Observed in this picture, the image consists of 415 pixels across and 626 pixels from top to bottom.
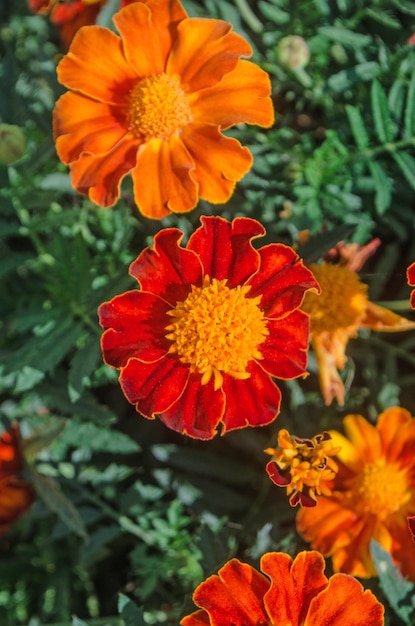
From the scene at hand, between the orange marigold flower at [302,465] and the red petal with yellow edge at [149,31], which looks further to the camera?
the red petal with yellow edge at [149,31]

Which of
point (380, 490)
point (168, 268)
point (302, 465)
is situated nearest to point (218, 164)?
point (168, 268)

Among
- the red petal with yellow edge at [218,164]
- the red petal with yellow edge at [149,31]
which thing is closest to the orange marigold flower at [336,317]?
the red petal with yellow edge at [218,164]

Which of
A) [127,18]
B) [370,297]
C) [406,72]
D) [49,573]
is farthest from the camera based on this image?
[49,573]

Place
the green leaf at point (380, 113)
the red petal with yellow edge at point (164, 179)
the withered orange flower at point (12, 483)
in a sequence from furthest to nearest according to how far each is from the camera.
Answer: the withered orange flower at point (12, 483) → the green leaf at point (380, 113) → the red petal with yellow edge at point (164, 179)

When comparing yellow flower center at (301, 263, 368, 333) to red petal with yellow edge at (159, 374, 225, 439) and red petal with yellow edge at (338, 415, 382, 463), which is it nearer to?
red petal with yellow edge at (338, 415, 382, 463)

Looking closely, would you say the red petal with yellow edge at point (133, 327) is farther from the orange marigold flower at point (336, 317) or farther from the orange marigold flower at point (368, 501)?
the orange marigold flower at point (368, 501)

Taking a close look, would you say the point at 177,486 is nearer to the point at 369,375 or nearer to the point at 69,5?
the point at 369,375

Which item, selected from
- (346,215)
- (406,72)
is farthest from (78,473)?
(406,72)
